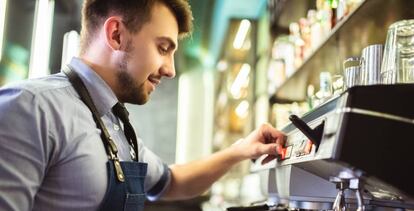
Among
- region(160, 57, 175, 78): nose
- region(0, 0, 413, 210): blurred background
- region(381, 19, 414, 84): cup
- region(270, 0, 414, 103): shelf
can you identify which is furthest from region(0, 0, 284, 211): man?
region(270, 0, 414, 103): shelf

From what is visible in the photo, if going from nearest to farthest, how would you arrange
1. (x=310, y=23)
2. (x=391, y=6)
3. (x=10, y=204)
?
(x=10, y=204) → (x=391, y=6) → (x=310, y=23)

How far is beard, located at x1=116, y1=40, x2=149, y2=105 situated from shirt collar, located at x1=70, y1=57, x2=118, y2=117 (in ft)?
0.15

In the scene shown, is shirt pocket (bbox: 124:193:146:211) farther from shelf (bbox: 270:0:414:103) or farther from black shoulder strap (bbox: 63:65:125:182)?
shelf (bbox: 270:0:414:103)

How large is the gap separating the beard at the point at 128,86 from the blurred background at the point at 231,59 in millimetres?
283

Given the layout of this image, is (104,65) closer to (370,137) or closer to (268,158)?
(268,158)

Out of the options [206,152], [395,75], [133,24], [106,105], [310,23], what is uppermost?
[310,23]

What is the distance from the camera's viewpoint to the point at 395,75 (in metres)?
1.19

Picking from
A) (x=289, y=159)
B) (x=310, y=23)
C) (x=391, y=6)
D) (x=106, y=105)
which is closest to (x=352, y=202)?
(x=289, y=159)

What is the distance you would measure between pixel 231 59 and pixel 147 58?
4.93 metres

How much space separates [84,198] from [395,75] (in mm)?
840

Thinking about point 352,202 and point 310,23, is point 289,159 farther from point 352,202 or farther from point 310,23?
point 310,23

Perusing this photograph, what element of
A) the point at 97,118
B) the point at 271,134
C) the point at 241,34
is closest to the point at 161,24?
the point at 97,118

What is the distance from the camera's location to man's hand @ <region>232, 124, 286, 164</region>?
146cm

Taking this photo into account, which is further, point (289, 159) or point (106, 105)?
point (106, 105)
